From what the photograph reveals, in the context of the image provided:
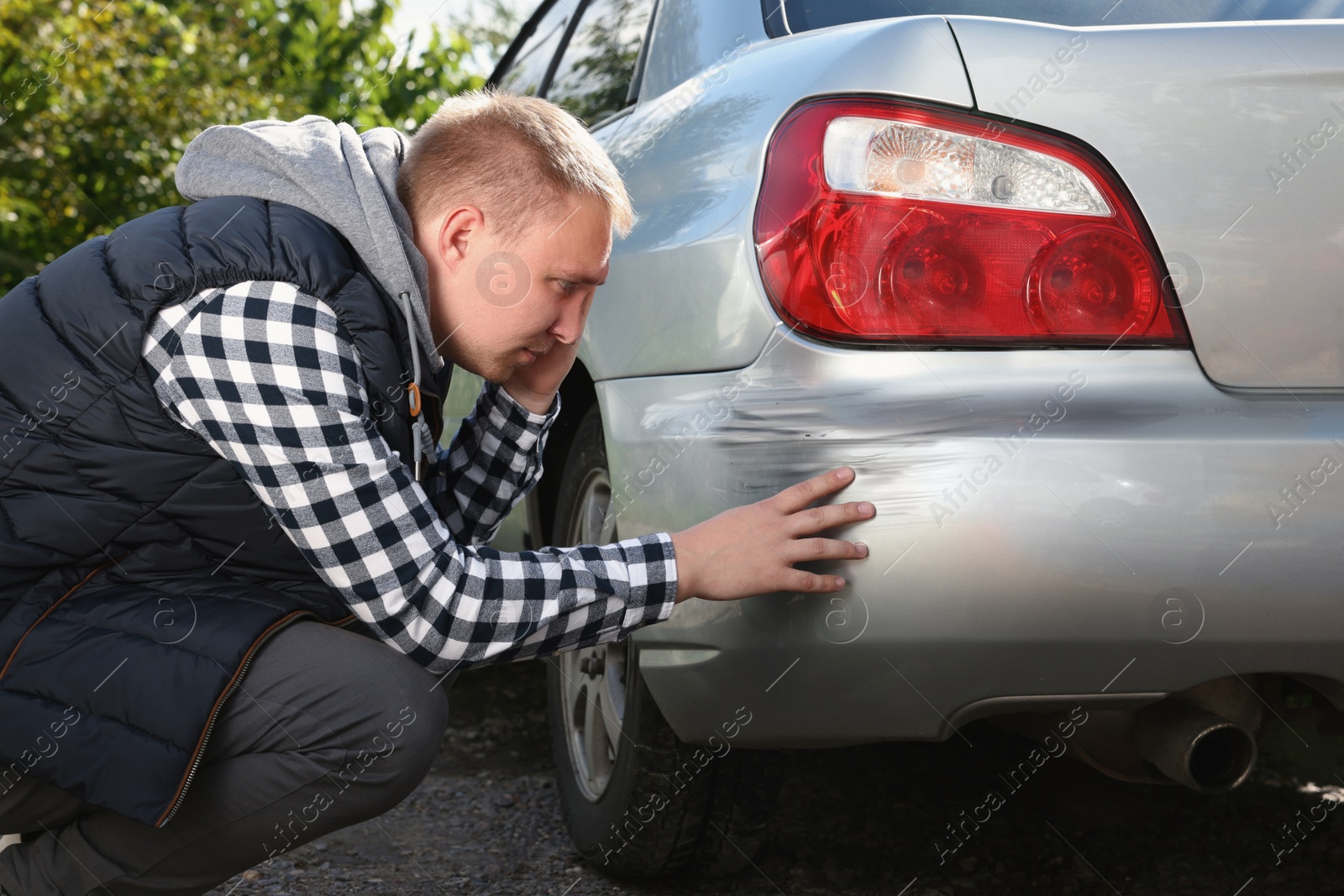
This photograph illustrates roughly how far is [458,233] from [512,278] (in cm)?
9

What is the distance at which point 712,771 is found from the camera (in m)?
1.88

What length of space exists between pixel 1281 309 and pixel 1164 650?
1.34ft

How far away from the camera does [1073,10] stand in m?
1.63

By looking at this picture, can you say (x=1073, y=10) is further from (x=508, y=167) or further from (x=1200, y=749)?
(x=1200, y=749)

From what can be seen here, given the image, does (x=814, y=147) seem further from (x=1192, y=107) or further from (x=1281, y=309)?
(x=1281, y=309)

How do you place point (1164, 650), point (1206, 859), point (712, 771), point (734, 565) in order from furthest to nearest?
point (1206, 859) → point (712, 771) → point (734, 565) → point (1164, 650)

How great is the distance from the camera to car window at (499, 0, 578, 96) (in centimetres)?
306

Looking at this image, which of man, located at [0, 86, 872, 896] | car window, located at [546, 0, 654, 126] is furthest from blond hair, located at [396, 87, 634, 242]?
car window, located at [546, 0, 654, 126]

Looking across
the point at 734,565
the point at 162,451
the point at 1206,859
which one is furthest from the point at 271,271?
the point at 1206,859

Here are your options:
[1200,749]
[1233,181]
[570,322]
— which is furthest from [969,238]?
[1200,749]

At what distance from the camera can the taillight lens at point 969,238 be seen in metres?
1.36

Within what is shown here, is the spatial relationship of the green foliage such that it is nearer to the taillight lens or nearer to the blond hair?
the blond hair

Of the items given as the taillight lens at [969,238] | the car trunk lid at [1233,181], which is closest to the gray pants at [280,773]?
the taillight lens at [969,238]

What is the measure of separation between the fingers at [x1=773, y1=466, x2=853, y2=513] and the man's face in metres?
0.43
